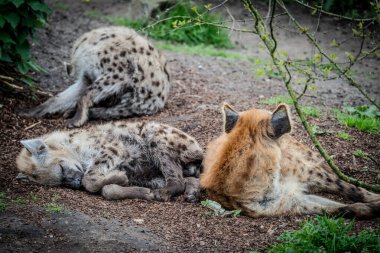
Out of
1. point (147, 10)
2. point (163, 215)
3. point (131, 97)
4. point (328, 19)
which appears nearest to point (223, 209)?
point (163, 215)

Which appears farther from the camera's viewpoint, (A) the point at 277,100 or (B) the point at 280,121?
(A) the point at 277,100

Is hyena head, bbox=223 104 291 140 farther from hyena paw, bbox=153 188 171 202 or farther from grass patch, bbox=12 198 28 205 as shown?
grass patch, bbox=12 198 28 205

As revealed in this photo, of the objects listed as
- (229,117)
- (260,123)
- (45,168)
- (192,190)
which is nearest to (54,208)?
(45,168)

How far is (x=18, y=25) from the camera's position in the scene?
538 centimetres

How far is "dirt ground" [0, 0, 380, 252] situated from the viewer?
3.14 metres

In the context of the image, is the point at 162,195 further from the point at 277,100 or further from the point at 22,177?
the point at 277,100

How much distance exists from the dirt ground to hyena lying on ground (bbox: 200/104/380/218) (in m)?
0.11

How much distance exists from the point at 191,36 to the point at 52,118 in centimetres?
378

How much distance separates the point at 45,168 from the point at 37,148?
0.54ft

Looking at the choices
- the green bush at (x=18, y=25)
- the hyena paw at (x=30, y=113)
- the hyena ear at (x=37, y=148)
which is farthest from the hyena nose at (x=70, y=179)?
the green bush at (x=18, y=25)

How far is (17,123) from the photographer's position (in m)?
5.34

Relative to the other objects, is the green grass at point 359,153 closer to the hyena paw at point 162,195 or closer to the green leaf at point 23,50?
the hyena paw at point 162,195

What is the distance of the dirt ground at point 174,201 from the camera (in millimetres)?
3139

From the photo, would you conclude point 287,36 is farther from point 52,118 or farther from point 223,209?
point 223,209
